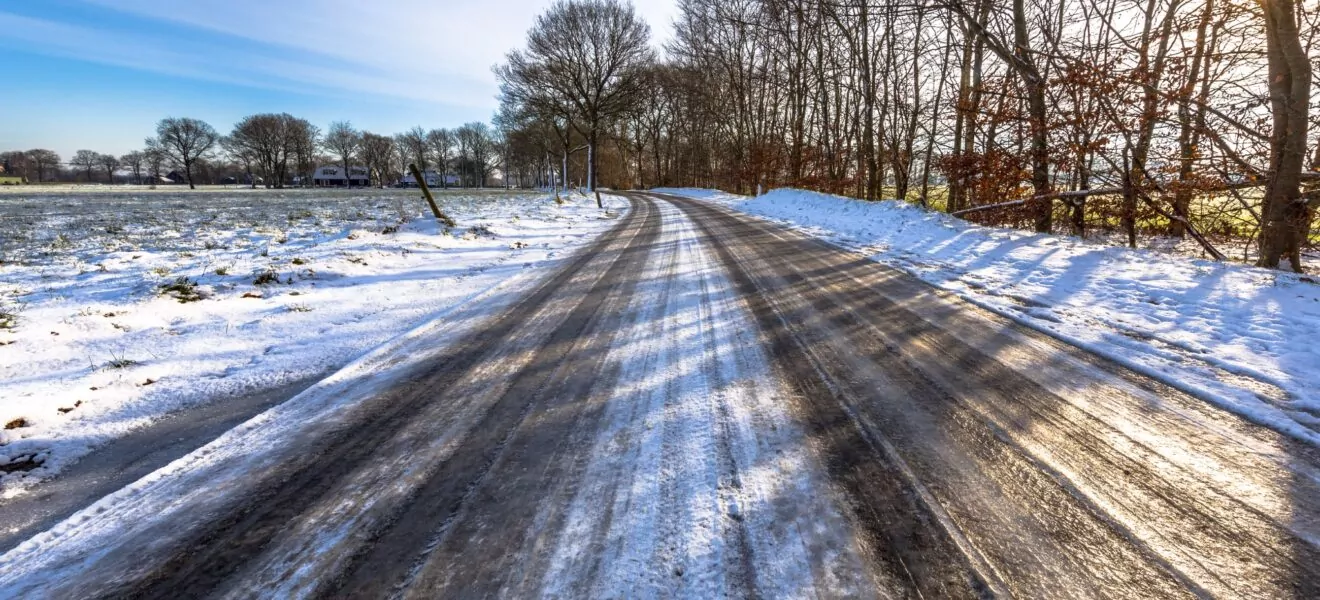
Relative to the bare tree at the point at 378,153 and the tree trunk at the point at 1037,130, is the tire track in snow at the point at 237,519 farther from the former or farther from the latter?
the bare tree at the point at 378,153

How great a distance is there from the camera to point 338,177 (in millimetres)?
90750

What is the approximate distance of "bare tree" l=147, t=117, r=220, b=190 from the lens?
217 feet

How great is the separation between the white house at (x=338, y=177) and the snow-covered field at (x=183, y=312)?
92.9 meters

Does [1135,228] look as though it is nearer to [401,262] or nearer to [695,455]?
[695,455]

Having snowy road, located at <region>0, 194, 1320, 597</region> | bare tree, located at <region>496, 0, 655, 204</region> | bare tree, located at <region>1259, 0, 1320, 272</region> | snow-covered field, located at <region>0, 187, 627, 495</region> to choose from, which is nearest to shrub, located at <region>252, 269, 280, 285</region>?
snow-covered field, located at <region>0, 187, 627, 495</region>

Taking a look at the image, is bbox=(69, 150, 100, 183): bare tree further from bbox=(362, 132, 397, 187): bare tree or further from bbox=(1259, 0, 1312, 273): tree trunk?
bbox=(1259, 0, 1312, 273): tree trunk

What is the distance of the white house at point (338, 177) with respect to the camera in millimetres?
88875

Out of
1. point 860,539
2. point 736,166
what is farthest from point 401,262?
point 736,166

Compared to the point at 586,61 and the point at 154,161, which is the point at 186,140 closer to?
the point at 154,161

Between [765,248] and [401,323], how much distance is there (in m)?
5.88

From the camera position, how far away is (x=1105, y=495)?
1.88 m

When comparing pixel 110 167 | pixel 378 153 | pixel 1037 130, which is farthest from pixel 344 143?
Result: pixel 1037 130

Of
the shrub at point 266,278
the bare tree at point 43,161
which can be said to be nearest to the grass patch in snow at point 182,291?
the shrub at point 266,278

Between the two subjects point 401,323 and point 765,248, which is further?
point 765,248
